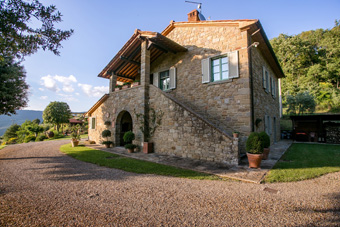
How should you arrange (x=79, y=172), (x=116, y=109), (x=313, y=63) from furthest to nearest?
(x=313, y=63), (x=116, y=109), (x=79, y=172)

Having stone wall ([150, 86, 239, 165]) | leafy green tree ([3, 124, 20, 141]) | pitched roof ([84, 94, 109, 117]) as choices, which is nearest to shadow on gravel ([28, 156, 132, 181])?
stone wall ([150, 86, 239, 165])

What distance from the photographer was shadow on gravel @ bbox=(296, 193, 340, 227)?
2476 millimetres

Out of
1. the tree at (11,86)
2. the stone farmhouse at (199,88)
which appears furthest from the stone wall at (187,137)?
the tree at (11,86)

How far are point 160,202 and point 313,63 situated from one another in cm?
3825

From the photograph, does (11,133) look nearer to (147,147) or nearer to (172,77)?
(147,147)

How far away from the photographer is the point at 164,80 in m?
11.3

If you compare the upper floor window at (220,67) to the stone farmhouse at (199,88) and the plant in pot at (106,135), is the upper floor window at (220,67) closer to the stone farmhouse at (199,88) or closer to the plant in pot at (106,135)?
the stone farmhouse at (199,88)

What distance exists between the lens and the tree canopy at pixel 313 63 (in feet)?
76.8

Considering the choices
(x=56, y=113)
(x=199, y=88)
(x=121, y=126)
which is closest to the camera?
(x=199, y=88)

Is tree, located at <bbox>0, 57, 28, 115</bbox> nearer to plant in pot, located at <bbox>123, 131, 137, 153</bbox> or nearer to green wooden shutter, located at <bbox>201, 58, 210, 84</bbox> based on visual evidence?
plant in pot, located at <bbox>123, 131, 137, 153</bbox>

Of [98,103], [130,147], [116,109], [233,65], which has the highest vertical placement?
[233,65]

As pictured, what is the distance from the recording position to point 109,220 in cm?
255

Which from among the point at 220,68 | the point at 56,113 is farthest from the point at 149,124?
the point at 56,113

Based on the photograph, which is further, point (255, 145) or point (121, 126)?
point (121, 126)
